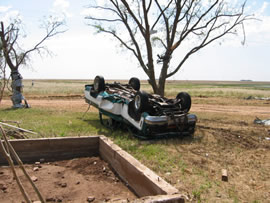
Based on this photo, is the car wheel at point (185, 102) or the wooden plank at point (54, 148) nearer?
the wooden plank at point (54, 148)

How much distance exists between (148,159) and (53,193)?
103 inches

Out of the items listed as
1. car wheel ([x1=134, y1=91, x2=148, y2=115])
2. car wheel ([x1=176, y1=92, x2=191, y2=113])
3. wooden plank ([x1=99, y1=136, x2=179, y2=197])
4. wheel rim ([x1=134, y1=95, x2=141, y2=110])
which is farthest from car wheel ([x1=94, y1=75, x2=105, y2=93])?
wooden plank ([x1=99, y1=136, x2=179, y2=197])

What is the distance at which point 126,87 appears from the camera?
11430 mm

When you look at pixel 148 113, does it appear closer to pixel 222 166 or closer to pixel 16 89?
pixel 222 166

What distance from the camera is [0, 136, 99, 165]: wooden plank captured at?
17.4 feet

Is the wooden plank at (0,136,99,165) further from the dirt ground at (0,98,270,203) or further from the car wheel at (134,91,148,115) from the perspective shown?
the car wheel at (134,91,148,115)

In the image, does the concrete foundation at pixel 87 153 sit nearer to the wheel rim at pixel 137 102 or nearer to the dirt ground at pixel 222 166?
the dirt ground at pixel 222 166

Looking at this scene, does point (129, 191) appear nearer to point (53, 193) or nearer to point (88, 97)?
point (53, 193)

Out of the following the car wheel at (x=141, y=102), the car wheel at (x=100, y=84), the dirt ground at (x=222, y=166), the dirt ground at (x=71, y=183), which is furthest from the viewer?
the car wheel at (x=100, y=84)

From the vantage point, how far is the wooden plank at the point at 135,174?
3190 mm

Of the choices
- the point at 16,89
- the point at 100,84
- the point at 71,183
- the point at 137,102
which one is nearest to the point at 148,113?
the point at 137,102

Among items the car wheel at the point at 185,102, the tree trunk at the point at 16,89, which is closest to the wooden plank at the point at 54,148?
the car wheel at the point at 185,102

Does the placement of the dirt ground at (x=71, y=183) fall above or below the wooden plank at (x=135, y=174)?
below

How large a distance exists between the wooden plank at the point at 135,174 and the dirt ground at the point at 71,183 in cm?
13
